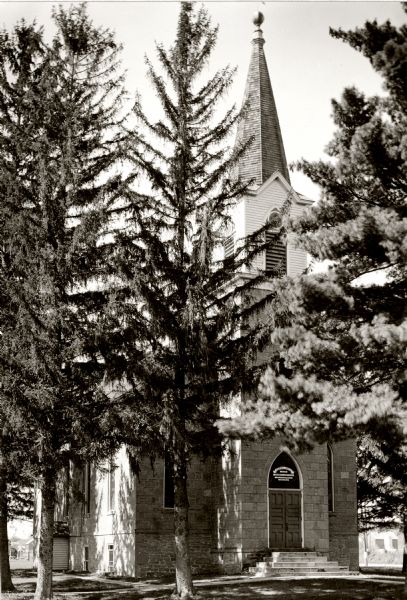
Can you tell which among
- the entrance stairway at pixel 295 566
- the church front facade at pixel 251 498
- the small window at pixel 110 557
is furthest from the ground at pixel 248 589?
the small window at pixel 110 557

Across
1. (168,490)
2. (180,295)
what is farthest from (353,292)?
(168,490)

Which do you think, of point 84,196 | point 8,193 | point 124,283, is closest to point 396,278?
point 124,283

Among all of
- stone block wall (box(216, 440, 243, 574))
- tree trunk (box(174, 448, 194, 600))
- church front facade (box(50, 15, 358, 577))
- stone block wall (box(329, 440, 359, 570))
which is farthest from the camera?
stone block wall (box(329, 440, 359, 570))

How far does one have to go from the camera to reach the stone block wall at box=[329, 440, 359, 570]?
30484 mm

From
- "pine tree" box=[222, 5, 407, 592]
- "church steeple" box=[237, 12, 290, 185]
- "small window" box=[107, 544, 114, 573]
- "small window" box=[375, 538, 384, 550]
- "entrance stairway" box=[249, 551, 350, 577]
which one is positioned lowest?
"small window" box=[375, 538, 384, 550]

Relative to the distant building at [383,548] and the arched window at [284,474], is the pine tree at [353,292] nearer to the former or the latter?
the arched window at [284,474]

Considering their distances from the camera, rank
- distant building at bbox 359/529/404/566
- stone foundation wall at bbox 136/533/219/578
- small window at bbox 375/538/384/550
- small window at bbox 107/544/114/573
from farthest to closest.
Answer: small window at bbox 375/538/384/550 → distant building at bbox 359/529/404/566 → small window at bbox 107/544/114/573 → stone foundation wall at bbox 136/533/219/578

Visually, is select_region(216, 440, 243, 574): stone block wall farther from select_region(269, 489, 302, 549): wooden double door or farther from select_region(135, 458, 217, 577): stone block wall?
select_region(269, 489, 302, 549): wooden double door

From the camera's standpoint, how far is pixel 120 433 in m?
20.6

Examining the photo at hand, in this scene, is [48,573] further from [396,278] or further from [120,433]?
[396,278]

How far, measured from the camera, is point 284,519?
2777 cm

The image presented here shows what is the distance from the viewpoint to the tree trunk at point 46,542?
20.6 m

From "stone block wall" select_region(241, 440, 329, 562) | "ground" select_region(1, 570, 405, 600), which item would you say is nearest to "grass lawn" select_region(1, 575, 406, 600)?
"ground" select_region(1, 570, 405, 600)

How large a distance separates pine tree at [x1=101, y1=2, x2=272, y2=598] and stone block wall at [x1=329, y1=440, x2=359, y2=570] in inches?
412
